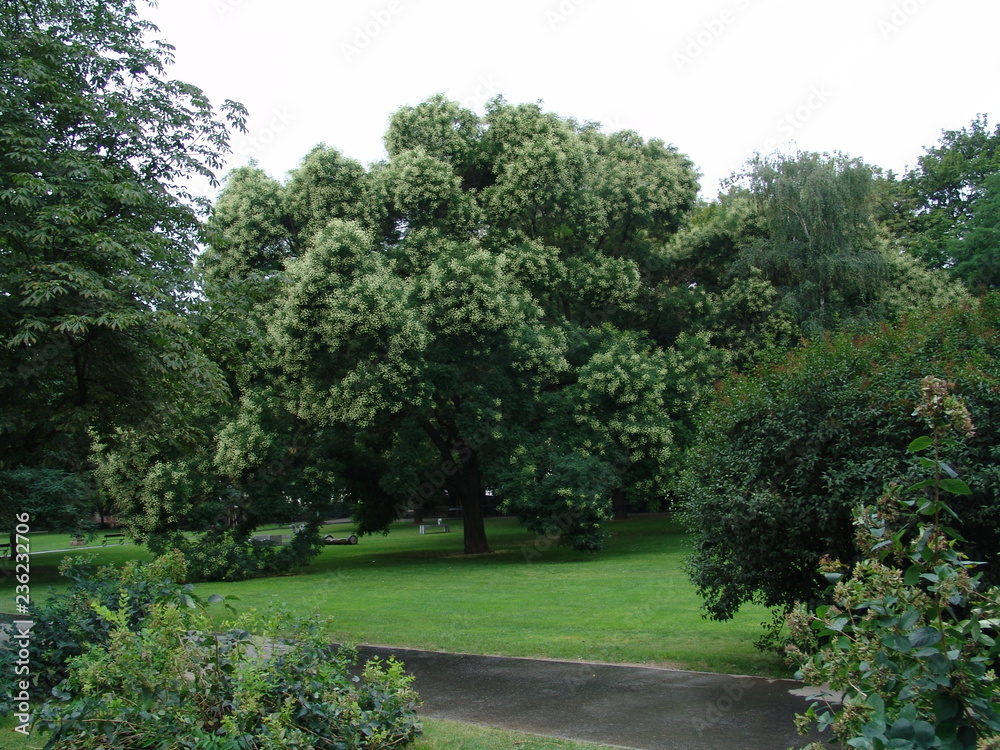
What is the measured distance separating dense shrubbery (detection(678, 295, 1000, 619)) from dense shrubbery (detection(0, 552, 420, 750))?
156 inches

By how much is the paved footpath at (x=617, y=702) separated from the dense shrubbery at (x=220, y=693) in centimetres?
160

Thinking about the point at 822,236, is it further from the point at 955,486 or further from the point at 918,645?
the point at 918,645

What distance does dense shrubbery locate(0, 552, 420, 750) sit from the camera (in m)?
4.91

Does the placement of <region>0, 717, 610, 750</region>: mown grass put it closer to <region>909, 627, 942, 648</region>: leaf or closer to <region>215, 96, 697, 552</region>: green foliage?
<region>909, 627, 942, 648</region>: leaf

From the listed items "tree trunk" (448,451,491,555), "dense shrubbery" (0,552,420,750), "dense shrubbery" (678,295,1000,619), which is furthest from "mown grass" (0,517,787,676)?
"dense shrubbery" (678,295,1000,619)

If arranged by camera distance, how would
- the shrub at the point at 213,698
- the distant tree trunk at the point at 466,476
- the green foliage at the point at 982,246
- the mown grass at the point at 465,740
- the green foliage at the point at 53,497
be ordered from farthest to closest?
the green foliage at the point at 982,246
the distant tree trunk at the point at 466,476
the green foliage at the point at 53,497
the mown grass at the point at 465,740
the shrub at the point at 213,698

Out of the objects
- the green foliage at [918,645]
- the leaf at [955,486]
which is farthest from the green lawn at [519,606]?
the leaf at [955,486]

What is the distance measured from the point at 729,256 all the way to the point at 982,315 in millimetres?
21610

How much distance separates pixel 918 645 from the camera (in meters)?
2.86

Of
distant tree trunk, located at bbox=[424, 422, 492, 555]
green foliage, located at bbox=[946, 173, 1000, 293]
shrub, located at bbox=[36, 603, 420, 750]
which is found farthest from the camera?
green foliage, located at bbox=[946, 173, 1000, 293]

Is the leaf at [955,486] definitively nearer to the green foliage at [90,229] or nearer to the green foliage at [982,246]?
the green foliage at [90,229]

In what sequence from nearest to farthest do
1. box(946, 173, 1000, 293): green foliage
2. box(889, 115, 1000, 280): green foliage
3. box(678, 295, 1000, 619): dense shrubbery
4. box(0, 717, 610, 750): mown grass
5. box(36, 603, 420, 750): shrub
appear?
box(36, 603, 420, 750): shrub, box(0, 717, 610, 750): mown grass, box(678, 295, 1000, 619): dense shrubbery, box(946, 173, 1000, 293): green foliage, box(889, 115, 1000, 280): green foliage

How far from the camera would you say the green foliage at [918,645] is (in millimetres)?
2760

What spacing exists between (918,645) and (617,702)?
494cm
